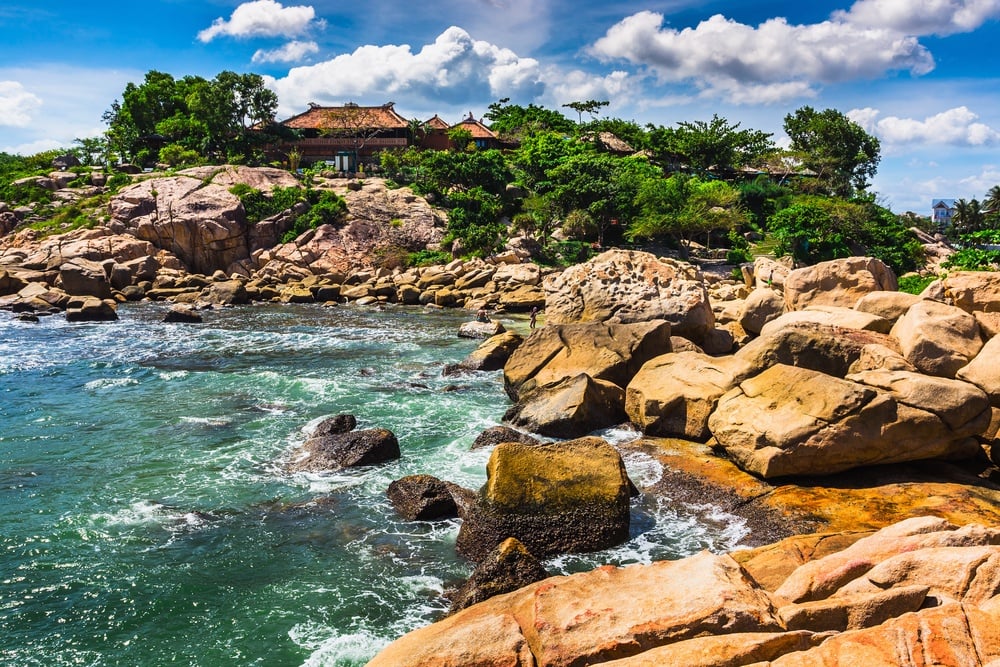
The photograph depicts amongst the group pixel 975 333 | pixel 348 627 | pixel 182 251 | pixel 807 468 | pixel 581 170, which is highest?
pixel 581 170

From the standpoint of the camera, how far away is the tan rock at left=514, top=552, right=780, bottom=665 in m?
6.07

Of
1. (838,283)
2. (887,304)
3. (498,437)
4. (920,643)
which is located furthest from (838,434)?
(838,283)

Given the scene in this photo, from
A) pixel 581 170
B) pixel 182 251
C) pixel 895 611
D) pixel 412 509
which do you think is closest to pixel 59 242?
pixel 182 251

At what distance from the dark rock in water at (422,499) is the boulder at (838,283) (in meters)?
14.2

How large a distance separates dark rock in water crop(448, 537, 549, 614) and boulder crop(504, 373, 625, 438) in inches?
250

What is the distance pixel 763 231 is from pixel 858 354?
4645 centimetres

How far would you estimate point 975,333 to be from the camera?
1480cm

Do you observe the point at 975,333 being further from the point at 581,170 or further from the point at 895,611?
the point at 581,170

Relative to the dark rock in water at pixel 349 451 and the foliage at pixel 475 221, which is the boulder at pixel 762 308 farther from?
the foliage at pixel 475 221

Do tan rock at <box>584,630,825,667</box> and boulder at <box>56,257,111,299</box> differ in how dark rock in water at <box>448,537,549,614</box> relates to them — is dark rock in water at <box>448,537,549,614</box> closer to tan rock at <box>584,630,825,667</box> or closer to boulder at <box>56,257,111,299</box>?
tan rock at <box>584,630,825,667</box>

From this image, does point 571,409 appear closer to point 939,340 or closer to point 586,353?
point 586,353

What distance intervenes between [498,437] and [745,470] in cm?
528

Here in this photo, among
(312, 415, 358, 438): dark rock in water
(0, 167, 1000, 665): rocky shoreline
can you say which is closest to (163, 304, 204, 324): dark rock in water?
(0, 167, 1000, 665): rocky shoreline

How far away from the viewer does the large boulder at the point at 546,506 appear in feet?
→ 35.4
